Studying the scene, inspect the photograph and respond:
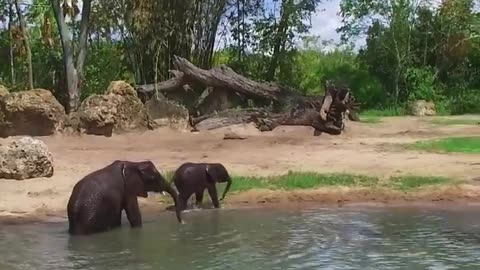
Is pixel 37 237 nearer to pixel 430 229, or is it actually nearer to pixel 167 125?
pixel 430 229

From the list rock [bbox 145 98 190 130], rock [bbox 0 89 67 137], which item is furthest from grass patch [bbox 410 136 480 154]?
rock [bbox 0 89 67 137]

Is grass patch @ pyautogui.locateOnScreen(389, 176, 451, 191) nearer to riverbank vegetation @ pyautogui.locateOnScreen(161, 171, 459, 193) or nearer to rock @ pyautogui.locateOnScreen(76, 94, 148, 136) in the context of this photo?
riverbank vegetation @ pyautogui.locateOnScreen(161, 171, 459, 193)

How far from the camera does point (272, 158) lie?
18484mm

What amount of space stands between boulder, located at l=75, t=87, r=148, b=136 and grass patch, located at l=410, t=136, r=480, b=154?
827 cm

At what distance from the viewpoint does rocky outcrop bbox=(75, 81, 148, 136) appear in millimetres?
23141

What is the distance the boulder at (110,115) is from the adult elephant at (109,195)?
38.9ft

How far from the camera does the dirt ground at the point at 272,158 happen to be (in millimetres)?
14195

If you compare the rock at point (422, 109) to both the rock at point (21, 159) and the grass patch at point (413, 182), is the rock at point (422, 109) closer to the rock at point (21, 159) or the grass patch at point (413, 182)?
the grass patch at point (413, 182)

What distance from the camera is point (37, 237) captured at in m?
11.0

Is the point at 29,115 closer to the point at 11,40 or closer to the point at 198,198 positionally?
the point at 198,198

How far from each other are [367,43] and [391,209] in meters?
27.9

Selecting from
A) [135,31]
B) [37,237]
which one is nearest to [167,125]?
[135,31]

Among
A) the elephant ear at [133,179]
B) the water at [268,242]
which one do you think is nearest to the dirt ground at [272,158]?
the water at [268,242]

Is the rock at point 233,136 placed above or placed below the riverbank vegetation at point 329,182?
above
